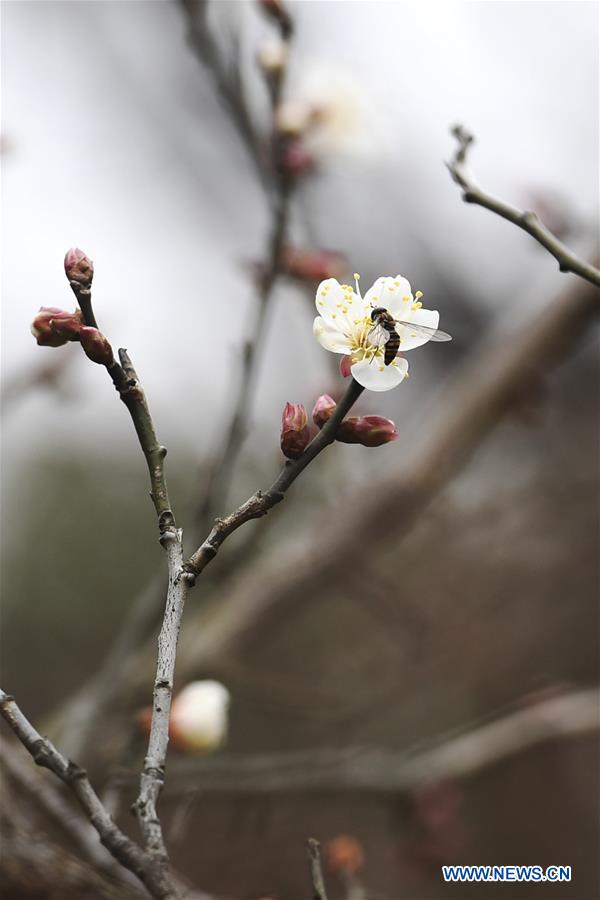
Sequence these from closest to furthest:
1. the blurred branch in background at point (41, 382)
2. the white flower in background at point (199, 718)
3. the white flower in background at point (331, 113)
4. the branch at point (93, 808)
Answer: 1. the branch at point (93, 808)
2. the white flower in background at point (199, 718)
3. the white flower in background at point (331, 113)
4. the blurred branch in background at point (41, 382)

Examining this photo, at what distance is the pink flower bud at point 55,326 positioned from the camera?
60 centimetres

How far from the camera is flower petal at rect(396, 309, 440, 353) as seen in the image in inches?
22.6

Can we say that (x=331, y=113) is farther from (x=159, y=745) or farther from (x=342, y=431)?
(x=159, y=745)

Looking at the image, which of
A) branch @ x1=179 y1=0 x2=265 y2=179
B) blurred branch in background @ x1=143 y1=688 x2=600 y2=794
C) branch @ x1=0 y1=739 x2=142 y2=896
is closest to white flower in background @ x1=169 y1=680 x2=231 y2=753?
branch @ x1=0 y1=739 x2=142 y2=896

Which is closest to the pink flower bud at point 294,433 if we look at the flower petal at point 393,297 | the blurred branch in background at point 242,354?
the flower petal at point 393,297

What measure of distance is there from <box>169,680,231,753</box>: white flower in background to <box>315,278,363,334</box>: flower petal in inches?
21.0

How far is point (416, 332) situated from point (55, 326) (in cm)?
28

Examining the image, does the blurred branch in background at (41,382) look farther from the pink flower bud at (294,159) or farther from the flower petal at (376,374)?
the flower petal at (376,374)

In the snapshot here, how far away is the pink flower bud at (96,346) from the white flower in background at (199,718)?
501mm

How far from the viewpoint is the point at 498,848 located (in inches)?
91.7

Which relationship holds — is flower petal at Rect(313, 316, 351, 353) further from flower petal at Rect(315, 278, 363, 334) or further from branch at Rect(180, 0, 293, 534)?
branch at Rect(180, 0, 293, 534)

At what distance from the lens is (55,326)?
0.60 meters

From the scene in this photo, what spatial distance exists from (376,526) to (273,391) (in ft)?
4.99

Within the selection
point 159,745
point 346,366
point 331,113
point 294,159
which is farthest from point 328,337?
point 331,113
